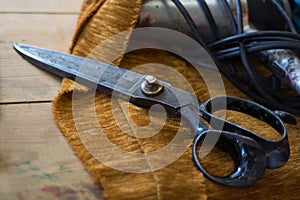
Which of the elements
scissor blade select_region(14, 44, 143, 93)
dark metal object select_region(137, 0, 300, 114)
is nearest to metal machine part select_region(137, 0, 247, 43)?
dark metal object select_region(137, 0, 300, 114)

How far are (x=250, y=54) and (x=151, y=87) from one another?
16 cm

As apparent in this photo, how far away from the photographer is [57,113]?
47 cm

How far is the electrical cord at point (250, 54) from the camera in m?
0.53

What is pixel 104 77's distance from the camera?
0.49 m

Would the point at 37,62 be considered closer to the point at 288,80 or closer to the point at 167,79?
the point at 167,79

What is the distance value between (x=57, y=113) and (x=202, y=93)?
0.17 meters

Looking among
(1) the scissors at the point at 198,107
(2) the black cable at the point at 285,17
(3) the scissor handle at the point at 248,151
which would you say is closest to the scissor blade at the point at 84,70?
(1) the scissors at the point at 198,107

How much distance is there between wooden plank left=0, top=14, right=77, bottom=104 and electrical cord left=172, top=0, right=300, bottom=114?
162mm

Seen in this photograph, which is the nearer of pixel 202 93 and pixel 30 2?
pixel 202 93

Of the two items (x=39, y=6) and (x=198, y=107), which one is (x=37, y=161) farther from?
(x=39, y=6)

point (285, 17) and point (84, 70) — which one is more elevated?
point (285, 17)

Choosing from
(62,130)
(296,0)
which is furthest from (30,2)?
(296,0)

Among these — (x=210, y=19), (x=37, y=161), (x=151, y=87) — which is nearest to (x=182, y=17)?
(x=210, y=19)

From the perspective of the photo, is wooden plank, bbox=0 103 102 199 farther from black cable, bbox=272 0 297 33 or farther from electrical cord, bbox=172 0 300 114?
black cable, bbox=272 0 297 33
